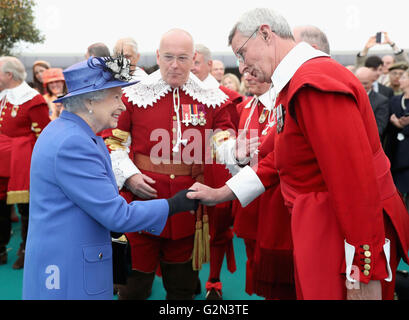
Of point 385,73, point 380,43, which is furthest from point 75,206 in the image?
point 385,73

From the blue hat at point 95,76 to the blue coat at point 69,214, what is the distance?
153 mm

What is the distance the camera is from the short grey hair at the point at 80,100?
2021 mm

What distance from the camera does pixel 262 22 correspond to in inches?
72.3

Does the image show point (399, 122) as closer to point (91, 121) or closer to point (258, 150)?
point (258, 150)

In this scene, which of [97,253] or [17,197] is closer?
[97,253]

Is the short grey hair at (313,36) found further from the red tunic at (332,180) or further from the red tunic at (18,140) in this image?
the red tunic at (18,140)

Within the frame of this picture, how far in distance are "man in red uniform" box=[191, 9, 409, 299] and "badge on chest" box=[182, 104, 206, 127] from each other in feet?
3.59

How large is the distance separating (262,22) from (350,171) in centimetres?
79

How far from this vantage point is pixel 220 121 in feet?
10.3

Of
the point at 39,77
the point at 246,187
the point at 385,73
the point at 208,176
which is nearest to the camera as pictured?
the point at 246,187

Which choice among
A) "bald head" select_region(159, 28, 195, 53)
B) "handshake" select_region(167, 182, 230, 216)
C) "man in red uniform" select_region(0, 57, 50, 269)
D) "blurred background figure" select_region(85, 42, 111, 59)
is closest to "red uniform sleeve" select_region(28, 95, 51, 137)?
"man in red uniform" select_region(0, 57, 50, 269)

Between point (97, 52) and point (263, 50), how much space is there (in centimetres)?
284

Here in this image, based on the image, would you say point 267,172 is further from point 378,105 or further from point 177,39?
point 378,105
